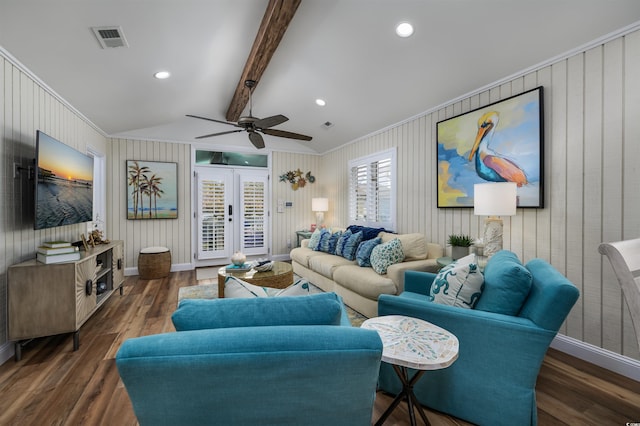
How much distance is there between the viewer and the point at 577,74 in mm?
2350

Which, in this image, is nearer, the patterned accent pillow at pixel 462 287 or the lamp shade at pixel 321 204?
the patterned accent pillow at pixel 462 287

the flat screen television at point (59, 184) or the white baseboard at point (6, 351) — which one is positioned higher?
the flat screen television at point (59, 184)

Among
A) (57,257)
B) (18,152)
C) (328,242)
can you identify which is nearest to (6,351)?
(57,257)

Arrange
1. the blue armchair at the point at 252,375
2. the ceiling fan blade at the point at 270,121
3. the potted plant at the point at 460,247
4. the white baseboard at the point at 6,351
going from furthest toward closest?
the ceiling fan blade at the point at 270,121
the potted plant at the point at 460,247
the white baseboard at the point at 6,351
the blue armchair at the point at 252,375

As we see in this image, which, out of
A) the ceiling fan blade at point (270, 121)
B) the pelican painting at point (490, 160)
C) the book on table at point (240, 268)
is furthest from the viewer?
the book on table at point (240, 268)

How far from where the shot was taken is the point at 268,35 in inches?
105

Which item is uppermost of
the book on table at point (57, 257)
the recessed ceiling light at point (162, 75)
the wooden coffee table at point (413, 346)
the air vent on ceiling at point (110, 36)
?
the recessed ceiling light at point (162, 75)

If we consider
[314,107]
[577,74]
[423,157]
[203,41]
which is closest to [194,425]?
[203,41]

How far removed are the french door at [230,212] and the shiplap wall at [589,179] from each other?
460cm

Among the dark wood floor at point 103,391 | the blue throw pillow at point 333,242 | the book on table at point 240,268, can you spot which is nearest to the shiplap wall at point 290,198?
the blue throw pillow at point 333,242

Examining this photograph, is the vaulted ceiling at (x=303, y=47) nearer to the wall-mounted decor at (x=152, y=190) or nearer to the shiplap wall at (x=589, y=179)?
the shiplap wall at (x=589, y=179)

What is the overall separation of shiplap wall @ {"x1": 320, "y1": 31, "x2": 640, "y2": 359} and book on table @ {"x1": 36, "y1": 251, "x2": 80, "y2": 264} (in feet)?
13.2

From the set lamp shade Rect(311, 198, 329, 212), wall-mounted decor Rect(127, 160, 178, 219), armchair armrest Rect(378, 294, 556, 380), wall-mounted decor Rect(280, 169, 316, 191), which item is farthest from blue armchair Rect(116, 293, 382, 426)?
wall-mounted decor Rect(280, 169, 316, 191)

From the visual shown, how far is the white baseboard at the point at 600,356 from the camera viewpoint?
6.76 ft
